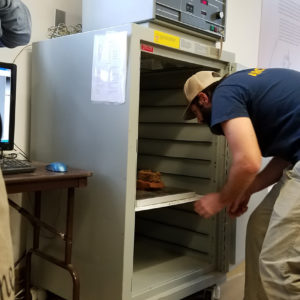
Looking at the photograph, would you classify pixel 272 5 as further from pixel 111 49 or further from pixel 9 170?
pixel 9 170

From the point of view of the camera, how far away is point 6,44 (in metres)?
1.49

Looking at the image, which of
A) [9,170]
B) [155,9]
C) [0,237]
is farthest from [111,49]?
[0,237]

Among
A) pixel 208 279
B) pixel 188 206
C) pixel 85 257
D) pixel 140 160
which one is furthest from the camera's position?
pixel 140 160

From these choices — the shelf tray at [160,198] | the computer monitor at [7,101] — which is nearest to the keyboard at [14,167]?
the computer monitor at [7,101]

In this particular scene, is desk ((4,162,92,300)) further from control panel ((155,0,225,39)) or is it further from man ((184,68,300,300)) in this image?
control panel ((155,0,225,39))

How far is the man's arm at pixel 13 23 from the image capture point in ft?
4.40

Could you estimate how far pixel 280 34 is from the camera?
331 cm

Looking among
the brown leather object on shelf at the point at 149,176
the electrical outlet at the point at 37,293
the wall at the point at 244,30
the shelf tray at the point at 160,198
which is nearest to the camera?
the shelf tray at the point at 160,198

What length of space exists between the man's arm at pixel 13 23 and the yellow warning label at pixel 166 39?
0.48m

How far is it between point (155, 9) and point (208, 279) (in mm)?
1219

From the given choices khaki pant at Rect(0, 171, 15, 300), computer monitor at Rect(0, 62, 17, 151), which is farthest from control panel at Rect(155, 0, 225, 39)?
khaki pant at Rect(0, 171, 15, 300)

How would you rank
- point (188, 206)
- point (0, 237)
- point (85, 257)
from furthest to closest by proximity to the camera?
point (188, 206) < point (85, 257) < point (0, 237)

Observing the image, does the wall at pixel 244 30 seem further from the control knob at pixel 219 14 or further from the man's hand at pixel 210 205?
the man's hand at pixel 210 205

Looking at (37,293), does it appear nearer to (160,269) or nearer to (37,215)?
(37,215)
